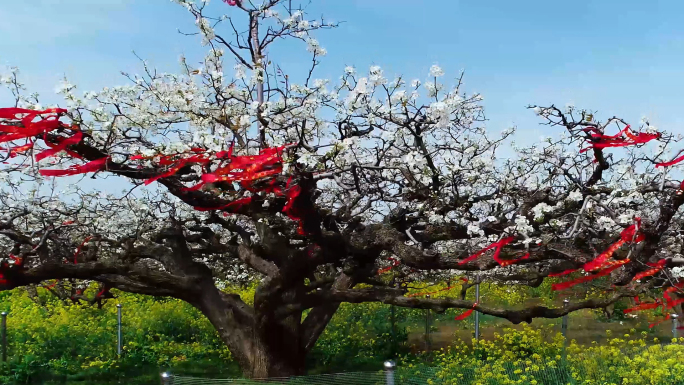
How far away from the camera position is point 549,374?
7.46 metres

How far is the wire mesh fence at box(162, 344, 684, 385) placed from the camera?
693 cm

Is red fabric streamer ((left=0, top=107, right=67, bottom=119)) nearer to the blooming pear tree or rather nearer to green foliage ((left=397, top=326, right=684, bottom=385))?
the blooming pear tree

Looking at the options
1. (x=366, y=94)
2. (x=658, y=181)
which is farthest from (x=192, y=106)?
(x=658, y=181)

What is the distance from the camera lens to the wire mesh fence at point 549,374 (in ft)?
22.7

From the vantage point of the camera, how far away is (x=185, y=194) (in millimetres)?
6906

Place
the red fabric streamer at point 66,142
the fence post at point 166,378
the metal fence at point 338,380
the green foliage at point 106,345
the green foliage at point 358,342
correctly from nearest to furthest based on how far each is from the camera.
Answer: the fence post at point 166,378 < the red fabric streamer at point 66,142 < the metal fence at point 338,380 < the green foliage at point 106,345 < the green foliage at point 358,342

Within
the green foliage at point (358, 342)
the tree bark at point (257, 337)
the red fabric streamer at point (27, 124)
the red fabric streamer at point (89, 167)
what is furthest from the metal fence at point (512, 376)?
the green foliage at point (358, 342)

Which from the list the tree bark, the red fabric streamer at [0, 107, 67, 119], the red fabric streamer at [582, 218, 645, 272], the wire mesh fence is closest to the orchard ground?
the wire mesh fence

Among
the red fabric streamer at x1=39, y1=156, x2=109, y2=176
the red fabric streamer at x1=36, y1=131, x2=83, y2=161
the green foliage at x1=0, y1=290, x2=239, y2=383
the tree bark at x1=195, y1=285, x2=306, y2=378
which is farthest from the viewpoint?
the green foliage at x1=0, y1=290, x2=239, y2=383

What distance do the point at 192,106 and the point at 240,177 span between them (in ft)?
3.06

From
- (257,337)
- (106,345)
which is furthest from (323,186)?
(106,345)

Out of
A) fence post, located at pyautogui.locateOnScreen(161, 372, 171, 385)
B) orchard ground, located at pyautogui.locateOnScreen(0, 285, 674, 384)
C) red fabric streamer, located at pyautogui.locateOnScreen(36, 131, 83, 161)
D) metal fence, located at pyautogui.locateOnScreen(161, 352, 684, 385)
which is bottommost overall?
metal fence, located at pyautogui.locateOnScreen(161, 352, 684, 385)

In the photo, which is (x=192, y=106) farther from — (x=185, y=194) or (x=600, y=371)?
(x=600, y=371)

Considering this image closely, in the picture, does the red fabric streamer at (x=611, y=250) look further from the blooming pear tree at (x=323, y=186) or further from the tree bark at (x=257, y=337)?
the tree bark at (x=257, y=337)
